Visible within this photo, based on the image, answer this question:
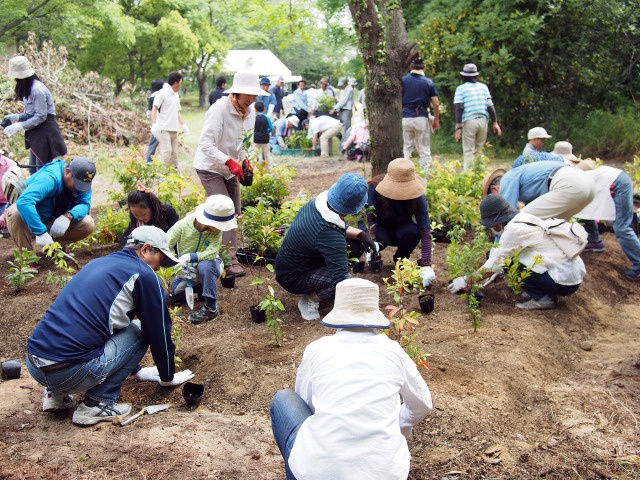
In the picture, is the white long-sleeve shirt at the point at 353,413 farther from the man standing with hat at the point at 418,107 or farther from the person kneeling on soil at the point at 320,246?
the man standing with hat at the point at 418,107

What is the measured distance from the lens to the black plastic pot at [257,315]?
5.09 metres

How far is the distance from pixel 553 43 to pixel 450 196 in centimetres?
600

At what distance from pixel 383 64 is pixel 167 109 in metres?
3.74

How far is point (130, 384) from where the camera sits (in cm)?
421

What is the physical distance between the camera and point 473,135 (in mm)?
9836

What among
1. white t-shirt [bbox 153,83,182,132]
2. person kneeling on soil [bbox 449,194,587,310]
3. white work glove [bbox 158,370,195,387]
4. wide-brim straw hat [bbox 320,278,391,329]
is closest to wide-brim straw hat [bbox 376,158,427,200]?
person kneeling on soil [bbox 449,194,587,310]

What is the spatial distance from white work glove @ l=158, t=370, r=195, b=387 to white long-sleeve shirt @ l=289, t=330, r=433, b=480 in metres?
1.65

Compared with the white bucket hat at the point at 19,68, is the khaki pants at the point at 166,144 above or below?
below

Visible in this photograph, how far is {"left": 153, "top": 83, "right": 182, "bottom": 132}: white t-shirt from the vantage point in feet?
31.2

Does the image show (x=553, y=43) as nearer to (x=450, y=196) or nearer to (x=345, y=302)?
(x=450, y=196)

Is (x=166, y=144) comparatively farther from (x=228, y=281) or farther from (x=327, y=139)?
(x=228, y=281)

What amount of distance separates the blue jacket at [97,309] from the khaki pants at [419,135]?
7.15m

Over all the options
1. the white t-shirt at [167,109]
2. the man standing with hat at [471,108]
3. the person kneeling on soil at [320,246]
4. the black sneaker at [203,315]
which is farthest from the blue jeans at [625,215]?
the white t-shirt at [167,109]

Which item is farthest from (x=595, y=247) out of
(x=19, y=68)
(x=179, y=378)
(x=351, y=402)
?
(x=19, y=68)
